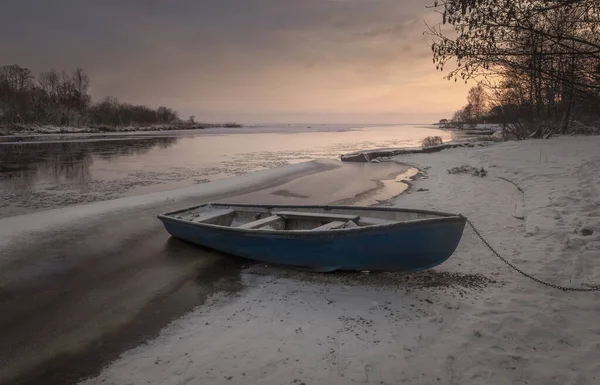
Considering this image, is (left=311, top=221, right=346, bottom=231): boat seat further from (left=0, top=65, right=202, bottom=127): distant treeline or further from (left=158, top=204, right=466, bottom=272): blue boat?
(left=0, top=65, right=202, bottom=127): distant treeline

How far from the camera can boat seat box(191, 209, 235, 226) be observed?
8.74 meters

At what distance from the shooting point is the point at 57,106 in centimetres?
7794

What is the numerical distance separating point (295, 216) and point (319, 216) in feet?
2.06

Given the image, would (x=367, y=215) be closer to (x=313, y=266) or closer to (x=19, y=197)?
(x=313, y=266)

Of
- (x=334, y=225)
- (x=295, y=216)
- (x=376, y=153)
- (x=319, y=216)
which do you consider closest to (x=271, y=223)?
(x=295, y=216)

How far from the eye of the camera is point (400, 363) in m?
3.93

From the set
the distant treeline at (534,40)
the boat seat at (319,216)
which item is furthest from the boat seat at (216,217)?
the distant treeline at (534,40)

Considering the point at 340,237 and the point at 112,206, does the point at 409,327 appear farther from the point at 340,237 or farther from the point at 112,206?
the point at 112,206

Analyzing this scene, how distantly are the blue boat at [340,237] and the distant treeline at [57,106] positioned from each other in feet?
247

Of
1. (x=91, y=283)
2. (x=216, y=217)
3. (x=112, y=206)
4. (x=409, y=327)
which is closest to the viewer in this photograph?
(x=409, y=327)

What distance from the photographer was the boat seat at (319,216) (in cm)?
754

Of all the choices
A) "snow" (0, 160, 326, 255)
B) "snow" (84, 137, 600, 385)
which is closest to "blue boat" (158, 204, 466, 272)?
"snow" (84, 137, 600, 385)

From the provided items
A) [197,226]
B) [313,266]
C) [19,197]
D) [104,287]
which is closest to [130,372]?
[104,287]

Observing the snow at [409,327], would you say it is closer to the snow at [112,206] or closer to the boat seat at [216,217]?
the boat seat at [216,217]
